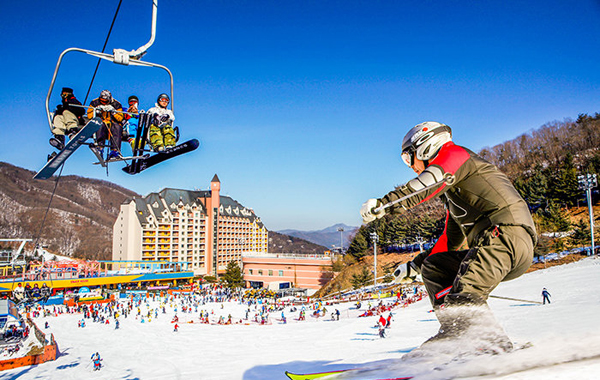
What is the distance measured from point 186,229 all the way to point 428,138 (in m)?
82.0

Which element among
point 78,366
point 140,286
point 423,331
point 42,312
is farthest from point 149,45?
point 140,286

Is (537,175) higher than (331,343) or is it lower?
higher

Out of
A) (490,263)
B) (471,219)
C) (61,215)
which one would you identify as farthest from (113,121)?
(61,215)

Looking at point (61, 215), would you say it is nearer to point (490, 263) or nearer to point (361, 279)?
point (361, 279)

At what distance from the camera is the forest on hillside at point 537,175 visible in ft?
157

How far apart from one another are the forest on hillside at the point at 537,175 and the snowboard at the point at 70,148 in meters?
40.9

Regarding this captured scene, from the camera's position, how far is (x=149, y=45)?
5402 mm

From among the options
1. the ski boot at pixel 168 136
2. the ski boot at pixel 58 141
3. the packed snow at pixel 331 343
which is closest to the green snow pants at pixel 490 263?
the packed snow at pixel 331 343

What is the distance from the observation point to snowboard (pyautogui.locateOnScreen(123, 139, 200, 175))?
6.79 m

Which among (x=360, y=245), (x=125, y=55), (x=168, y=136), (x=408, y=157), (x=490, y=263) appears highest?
(x=125, y=55)

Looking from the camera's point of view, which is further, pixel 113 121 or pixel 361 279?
pixel 361 279

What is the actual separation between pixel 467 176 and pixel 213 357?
15.4m

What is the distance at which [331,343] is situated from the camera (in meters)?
15.7

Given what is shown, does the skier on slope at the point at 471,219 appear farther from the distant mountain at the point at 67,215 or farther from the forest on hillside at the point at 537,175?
the distant mountain at the point at 67,215
